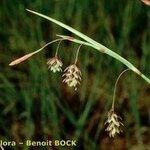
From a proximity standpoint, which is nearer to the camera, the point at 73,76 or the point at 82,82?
the point at 73,76

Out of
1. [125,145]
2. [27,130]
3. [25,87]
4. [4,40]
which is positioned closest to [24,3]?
[4,40]

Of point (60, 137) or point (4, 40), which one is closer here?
point (60, 137)

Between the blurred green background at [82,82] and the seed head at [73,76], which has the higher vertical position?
the blurred green background at [82,82]

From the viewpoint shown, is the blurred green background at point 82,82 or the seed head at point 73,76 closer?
the seed head at point 73,76

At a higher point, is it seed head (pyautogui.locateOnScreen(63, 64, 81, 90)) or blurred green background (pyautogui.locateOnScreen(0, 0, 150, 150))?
blurred green background (pyautogui.locateOnScreen(0, 0, 150, 150))

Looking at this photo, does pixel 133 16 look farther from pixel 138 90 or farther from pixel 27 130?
pixel 27 130

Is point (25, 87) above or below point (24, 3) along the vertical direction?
below

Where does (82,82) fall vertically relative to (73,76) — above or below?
above

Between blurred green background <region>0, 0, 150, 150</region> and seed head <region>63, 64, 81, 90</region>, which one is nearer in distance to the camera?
seed head <region>63, 64, 81, 90</region>
